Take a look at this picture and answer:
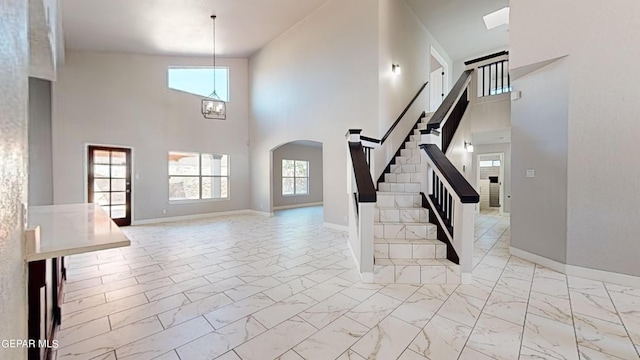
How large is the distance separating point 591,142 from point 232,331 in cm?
417

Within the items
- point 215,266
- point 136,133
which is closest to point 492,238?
point 215,266

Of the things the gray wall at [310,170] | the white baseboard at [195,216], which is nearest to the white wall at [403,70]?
the white baseboard at [195,216]

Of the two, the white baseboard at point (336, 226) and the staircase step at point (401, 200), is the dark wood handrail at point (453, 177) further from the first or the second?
the white baseboard at point (336, 226)

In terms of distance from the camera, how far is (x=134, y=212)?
6754 mm

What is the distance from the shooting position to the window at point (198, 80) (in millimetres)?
7412

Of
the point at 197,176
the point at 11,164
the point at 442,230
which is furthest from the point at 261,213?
the point at 11,164

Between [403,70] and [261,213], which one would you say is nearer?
[403,70]

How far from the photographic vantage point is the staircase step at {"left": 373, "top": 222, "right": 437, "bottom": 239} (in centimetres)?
348

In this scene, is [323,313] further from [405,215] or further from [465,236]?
[405,215]

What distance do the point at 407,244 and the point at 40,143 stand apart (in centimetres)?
736

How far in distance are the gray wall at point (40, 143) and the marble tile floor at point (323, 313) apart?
305 cm

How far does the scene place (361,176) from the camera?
10.6 feet

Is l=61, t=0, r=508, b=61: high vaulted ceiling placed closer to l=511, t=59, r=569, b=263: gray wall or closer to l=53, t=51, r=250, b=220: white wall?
l=53, t=51, r=250, b=220: white wall

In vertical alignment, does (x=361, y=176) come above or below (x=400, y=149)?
below
